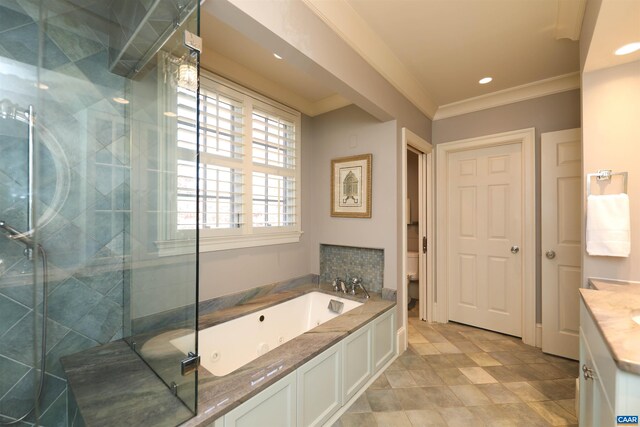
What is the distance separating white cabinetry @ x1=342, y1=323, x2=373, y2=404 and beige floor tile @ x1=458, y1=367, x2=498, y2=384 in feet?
2.62

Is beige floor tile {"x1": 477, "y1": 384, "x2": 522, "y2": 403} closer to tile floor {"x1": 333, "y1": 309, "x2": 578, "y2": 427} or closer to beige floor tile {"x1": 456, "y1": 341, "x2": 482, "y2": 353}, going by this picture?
tile floor {"x1": 333, "y1": 309, "x2": 578, "y2": 427}

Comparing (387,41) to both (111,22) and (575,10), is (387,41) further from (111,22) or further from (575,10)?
(111,22)

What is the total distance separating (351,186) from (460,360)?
1.85 meters

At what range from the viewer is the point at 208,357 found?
1787 millimetres

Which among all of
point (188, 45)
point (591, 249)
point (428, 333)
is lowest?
point (428, 333)

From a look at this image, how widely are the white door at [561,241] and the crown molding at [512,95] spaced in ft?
1.39

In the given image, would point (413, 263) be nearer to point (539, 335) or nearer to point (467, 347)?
point (467, 347)

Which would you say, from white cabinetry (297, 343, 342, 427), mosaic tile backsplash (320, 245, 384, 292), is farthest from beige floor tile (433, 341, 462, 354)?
white cabinetry (297, 343, 342, 427)

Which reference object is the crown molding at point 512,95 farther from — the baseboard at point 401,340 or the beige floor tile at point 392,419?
the beige floor tile at point 392,419

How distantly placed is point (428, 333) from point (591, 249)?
69.5 inches

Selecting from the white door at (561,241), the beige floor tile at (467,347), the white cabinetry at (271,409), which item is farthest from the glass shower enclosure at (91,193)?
the white door at (561,241)

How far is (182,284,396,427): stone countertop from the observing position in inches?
43.4

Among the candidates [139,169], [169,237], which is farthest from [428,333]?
[139,169]

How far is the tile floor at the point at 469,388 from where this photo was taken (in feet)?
5.60
